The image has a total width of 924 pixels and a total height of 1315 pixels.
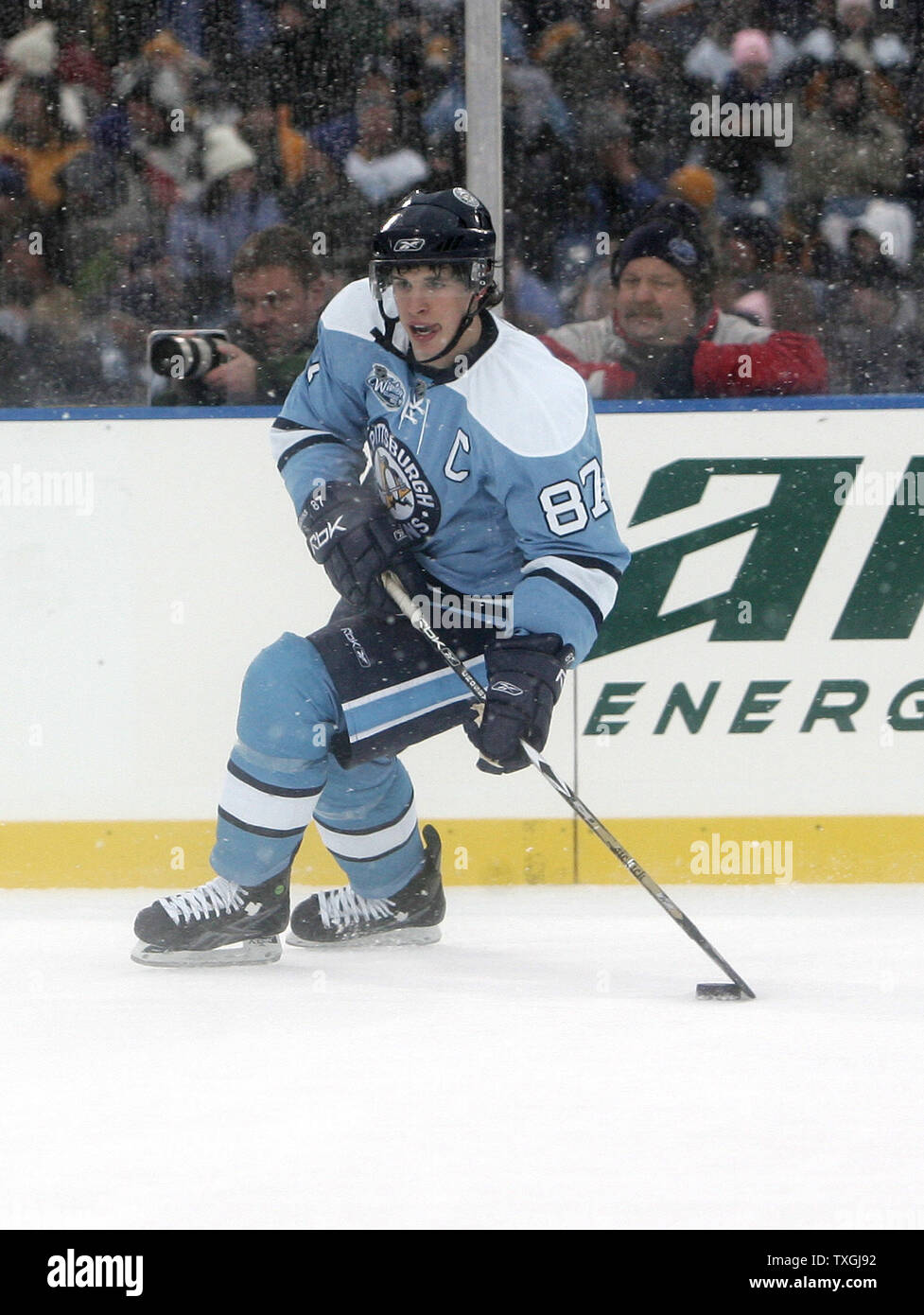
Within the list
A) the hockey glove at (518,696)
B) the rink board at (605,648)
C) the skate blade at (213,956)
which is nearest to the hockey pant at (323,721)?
the skate blade at (213,956)

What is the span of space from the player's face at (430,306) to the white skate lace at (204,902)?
941 millimetres

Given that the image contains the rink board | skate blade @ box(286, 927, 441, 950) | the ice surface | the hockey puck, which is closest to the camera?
the ice surface

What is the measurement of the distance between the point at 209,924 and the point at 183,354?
130cm

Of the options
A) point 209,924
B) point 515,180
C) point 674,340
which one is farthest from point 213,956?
point 515,180

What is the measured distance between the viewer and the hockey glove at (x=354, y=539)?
10.0 feet

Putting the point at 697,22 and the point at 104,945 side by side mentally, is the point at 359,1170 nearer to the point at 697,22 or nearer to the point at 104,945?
the point at 104,945

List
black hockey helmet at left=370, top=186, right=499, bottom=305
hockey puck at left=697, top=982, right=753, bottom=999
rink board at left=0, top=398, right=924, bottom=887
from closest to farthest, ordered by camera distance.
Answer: hockey puck at left=697, top=982, right=753, bottom=999
black hockey helmet at left=370, top=186, right=499, bottom=305
rink board at left=0, top=398, right=924, bottom=887

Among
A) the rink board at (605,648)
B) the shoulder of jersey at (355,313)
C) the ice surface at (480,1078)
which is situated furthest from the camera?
the rink board at (605,648)

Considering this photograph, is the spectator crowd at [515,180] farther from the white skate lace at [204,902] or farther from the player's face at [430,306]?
the white skate lace at [204,902]

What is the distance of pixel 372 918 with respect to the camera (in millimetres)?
3350

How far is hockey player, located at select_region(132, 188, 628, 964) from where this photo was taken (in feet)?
9.89

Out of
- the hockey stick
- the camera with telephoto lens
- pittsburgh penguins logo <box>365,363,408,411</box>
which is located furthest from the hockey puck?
the camera with telephoto lens

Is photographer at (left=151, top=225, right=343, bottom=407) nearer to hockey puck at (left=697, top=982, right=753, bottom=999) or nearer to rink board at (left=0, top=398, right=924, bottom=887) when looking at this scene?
rink board at (left=0, top=398, right=924, bottom=887)

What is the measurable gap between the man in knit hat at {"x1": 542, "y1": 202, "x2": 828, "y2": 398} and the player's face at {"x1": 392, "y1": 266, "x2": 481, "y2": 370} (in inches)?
32.5
